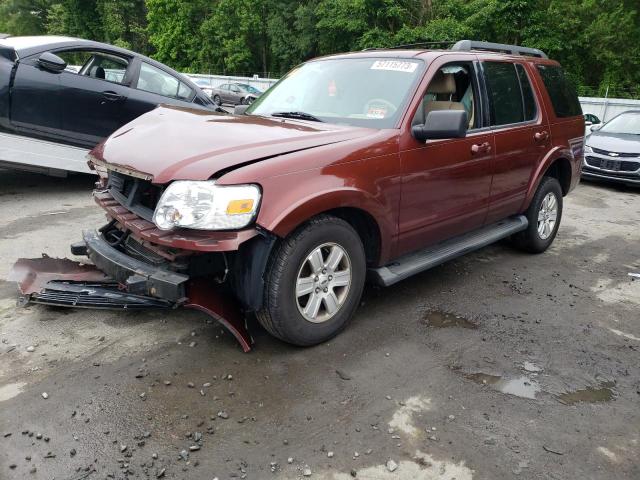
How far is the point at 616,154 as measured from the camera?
9.82 m

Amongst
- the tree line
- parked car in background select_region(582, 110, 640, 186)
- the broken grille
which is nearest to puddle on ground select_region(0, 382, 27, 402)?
the broken grille

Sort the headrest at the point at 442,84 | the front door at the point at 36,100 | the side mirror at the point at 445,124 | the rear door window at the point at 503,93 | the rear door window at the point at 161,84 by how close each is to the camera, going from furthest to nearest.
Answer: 1. the rear door window at the point at 161,84
2. the front door at the point at 36,100
3. the rear door window at the point at 503,93
4. the headrest at the point at 442,84
5. the side mirror at the point at 445,124

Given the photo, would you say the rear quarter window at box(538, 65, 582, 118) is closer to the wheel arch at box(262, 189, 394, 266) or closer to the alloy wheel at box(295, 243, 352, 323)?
the wheel arch at box(262, 189, 394, 266)

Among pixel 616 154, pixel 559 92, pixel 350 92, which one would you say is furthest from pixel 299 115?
pixel 616 154

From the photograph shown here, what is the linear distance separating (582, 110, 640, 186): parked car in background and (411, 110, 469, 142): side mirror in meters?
7.57

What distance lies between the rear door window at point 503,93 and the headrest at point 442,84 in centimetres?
42

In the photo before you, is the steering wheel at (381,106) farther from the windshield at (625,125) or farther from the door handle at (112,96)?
the windshield at (625,125)

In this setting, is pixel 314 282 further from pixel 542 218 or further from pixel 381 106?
pixel 542 218

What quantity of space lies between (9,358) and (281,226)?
1.83 m

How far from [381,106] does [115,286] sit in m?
2.21

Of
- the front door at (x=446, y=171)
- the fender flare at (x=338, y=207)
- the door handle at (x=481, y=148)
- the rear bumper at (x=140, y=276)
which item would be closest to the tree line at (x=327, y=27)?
the front door at (x=446, y=171)

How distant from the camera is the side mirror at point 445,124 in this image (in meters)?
3.51

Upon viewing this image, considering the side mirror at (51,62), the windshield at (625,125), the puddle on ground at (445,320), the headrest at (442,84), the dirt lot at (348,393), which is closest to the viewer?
the dirt lot at (348,393)

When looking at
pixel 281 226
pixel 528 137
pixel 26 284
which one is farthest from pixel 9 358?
pixel 528 137
